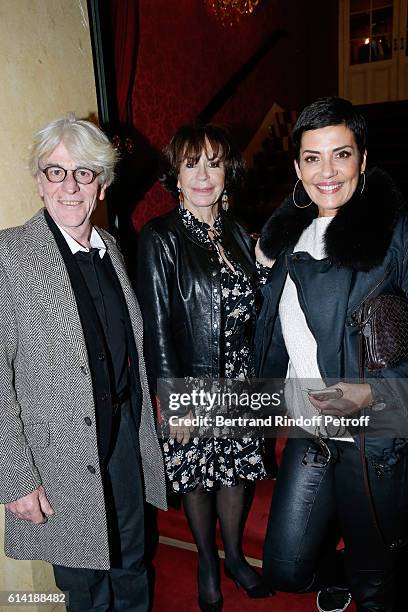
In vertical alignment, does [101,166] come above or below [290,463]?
above

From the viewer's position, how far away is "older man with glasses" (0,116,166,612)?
1.54 metres

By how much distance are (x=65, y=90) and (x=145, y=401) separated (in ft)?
4.17

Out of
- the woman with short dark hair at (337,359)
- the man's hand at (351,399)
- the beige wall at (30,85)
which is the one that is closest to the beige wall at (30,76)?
the beige wall at (30,85)

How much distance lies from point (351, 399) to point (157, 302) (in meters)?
0.76

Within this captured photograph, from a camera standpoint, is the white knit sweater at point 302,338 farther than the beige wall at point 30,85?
No

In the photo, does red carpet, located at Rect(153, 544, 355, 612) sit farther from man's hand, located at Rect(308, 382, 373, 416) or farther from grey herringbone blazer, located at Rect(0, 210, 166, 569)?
man's hand, located at Rect(308, 382, 373, 416)

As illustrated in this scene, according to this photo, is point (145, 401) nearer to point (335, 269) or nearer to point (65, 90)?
point (335, 269)

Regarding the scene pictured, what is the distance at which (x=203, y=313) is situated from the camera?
76.7 inches

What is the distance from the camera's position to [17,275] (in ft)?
4.99

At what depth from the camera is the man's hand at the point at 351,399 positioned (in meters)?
1.55

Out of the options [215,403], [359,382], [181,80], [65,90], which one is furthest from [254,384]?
[181,80]

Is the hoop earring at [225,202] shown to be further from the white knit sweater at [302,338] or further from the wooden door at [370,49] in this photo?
the wooden door at [370,49]

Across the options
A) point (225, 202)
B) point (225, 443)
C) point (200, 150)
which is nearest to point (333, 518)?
point (225, 443)

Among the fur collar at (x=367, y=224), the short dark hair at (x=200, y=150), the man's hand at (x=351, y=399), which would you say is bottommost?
the man's hand at (x=351, y=399)
